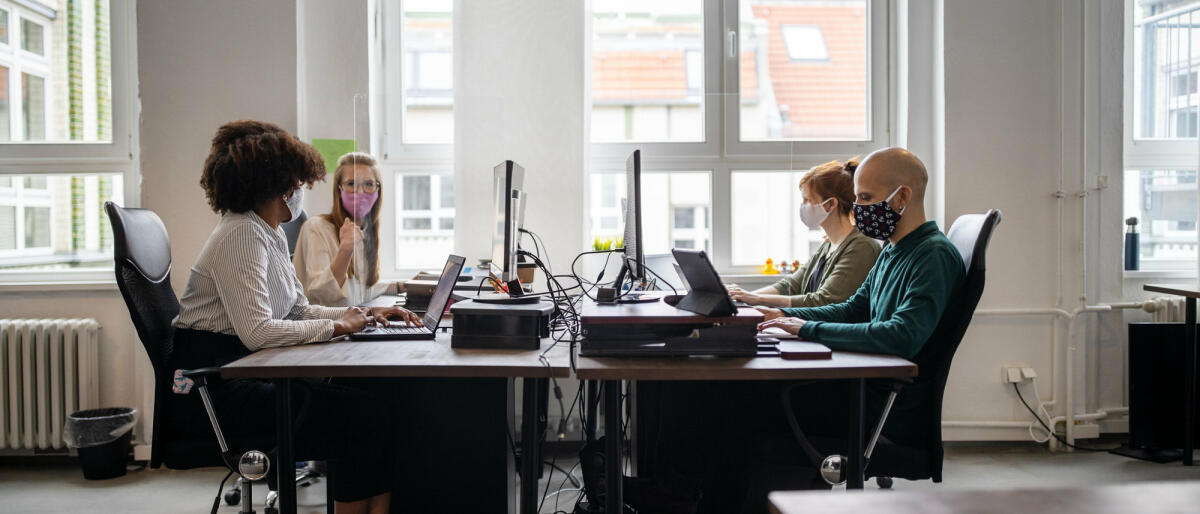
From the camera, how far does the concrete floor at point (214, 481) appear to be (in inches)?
112

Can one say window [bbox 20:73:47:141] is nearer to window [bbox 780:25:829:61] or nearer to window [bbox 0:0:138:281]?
window [bbox 0:0:138:281]

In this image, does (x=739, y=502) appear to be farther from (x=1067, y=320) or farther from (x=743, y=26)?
(x=743, y=26)

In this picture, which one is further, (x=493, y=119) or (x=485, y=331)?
(x=493, y=119)


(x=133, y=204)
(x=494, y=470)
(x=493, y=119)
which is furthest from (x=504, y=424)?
(x=133, y=204)

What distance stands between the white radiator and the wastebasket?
0.12 m

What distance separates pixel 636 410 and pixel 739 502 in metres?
0.41

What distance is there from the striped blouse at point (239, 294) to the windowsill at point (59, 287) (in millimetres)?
1783

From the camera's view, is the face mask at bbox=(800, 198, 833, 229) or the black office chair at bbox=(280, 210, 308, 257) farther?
the black office chair at bbox=(280, 210, 308, 257)

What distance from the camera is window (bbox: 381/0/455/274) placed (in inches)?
143

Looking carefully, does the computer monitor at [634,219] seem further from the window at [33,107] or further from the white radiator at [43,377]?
the window at [33,107]

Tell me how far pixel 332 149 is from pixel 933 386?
2.70m

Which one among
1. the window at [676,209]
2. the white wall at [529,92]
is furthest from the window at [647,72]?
the white wall at [529,92]

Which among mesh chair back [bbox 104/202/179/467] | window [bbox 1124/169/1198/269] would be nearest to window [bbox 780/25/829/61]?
window [bbox 1124/169/1198/269]

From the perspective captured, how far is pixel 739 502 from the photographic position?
2242mm
